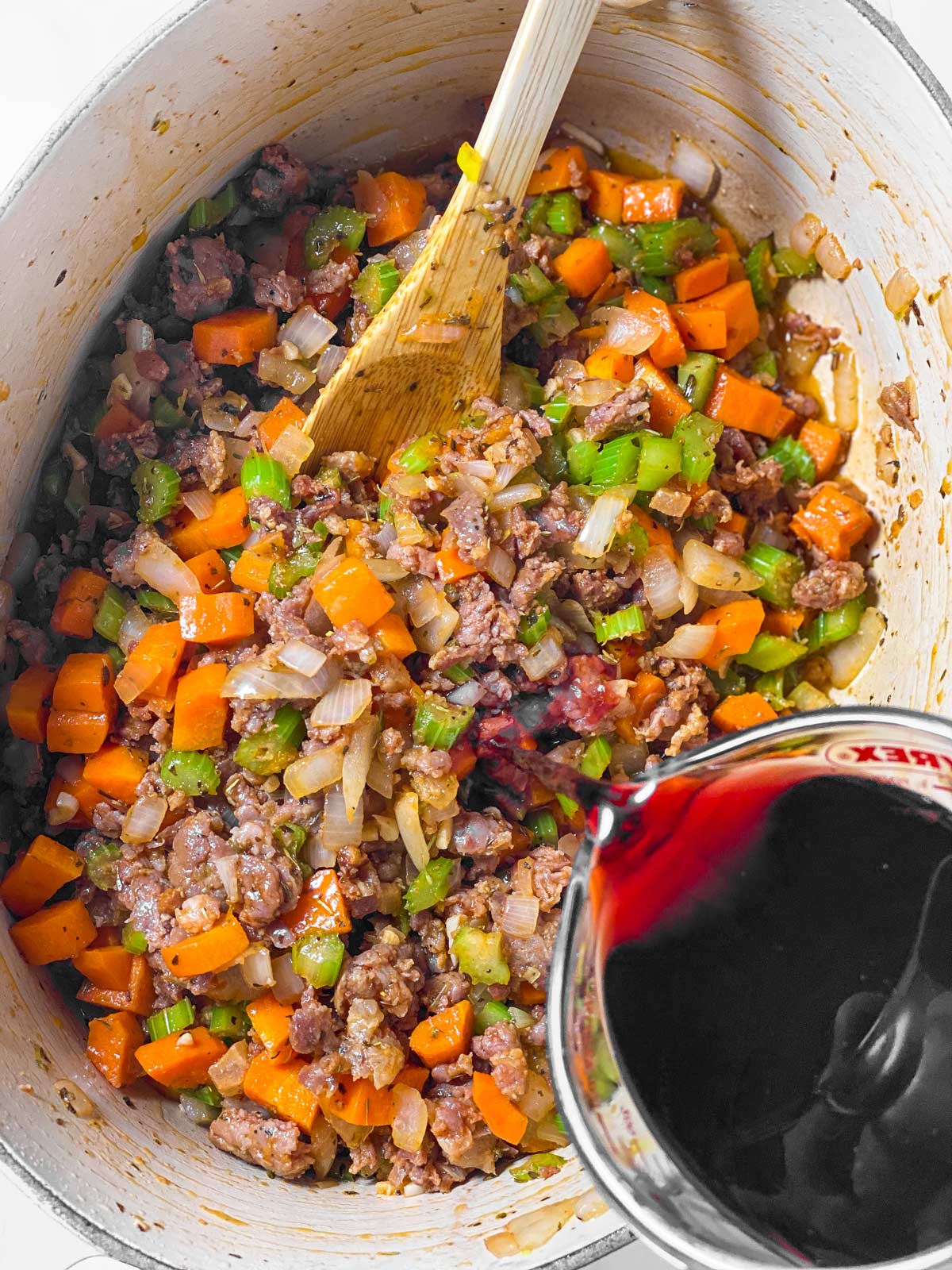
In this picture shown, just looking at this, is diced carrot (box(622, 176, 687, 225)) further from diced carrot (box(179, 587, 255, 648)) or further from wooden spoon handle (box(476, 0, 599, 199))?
diced carrot (box(179, 587, 255, 648))

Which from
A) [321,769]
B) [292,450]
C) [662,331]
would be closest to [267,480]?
[292,450]

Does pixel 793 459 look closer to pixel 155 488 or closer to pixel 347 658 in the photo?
pixel 347 658

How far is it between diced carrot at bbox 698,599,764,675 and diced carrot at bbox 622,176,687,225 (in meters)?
1.09

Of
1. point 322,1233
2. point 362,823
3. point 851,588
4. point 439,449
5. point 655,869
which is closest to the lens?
point 655,869

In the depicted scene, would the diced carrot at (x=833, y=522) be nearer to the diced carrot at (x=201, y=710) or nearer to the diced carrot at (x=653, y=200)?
the diced carrot at (x=653, y=200)

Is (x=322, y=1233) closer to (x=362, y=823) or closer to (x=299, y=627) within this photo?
(x=362, y=823)

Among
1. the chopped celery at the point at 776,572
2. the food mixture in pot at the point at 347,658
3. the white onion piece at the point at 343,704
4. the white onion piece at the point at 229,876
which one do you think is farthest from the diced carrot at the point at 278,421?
the chopped celery at the point at 776,572

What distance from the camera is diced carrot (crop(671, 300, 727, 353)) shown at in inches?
110

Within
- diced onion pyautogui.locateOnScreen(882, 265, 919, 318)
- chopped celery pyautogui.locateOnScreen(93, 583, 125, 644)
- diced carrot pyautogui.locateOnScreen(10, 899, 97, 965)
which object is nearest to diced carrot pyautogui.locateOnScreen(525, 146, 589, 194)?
diced onion pyautogui.locateOnScreen(882, 265, 919, 318)

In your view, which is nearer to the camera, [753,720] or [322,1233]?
[322,1233]

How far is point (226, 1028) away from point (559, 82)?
2257 mm

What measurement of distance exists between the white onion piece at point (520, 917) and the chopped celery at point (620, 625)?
645 millimetres

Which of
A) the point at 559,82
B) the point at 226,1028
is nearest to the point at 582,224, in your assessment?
the point at 559,82

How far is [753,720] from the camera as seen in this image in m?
2.73
